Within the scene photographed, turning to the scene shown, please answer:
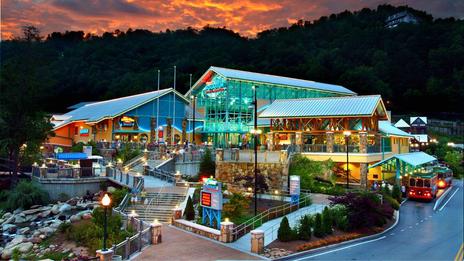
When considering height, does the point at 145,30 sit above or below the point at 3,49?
above

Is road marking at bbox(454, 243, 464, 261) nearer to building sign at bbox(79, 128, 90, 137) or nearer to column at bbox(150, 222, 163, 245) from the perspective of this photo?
column at bbox(150, 222, 163, 245)

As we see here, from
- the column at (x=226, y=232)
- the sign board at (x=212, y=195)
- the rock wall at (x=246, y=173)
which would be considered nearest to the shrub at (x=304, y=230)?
the column at (x=226, y=232)

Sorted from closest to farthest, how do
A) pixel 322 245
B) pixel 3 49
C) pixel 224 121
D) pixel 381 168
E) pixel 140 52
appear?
pixel 322 245, pixel 381 168, pixel 224 121, pixel 3 49, pixel 140 52

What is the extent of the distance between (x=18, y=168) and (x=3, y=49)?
63.4m

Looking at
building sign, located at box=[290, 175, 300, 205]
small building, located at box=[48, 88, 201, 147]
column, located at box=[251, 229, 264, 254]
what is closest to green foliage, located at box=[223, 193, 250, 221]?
column, located at box=[251, 229, 264, 254]

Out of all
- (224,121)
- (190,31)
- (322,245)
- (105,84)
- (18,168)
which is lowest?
(322,245)

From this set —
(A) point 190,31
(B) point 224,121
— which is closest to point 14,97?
(B) point 224,121

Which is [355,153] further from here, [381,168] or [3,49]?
[3,49]

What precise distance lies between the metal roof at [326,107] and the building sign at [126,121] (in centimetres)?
2172

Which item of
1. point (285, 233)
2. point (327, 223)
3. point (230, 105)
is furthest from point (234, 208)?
point (230, 105)

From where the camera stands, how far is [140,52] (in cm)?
13025

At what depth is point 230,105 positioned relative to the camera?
57.0m

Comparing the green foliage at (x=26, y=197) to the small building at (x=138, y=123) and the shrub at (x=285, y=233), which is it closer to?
the small building at (x=138, y=123)

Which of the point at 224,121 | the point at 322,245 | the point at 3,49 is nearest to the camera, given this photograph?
the point at 322,245
